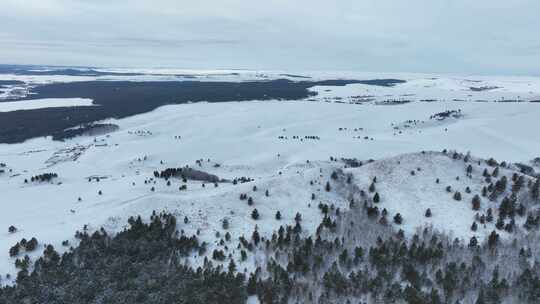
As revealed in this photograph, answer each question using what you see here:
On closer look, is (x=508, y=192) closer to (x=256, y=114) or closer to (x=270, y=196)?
(x=270, y=196)

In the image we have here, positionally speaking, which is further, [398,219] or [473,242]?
[398,219]

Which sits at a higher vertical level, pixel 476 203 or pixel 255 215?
pixel 476 203

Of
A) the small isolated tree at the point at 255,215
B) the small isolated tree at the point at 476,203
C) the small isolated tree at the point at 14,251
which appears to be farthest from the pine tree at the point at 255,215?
the small isolated tree at the point at 476,203

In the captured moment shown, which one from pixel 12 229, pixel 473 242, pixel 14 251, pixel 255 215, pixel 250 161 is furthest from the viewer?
pixel 250 161

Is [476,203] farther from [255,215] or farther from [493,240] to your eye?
[255,215]

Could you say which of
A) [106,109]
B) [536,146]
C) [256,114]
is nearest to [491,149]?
[536,146]

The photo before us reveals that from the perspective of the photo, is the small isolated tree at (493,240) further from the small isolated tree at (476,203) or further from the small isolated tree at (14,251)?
the small isolated tree at (14,251)

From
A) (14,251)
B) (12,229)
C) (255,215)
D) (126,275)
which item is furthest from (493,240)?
(12,229)

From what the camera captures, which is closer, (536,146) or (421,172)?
(421,172)

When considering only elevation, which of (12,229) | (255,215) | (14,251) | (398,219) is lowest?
(12,229)
